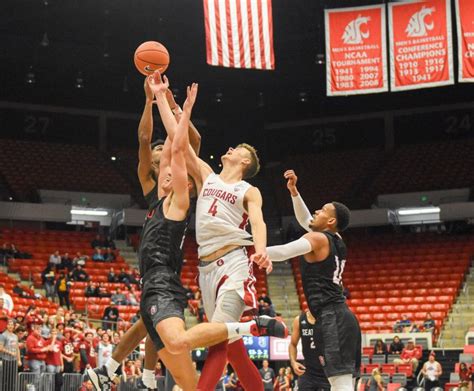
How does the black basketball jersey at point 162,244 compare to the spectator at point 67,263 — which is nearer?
the black basketball jersey at point 162,244

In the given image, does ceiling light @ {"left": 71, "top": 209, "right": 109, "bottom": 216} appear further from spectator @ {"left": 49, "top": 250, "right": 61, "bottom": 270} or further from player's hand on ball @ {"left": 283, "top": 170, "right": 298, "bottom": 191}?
player's hand on ball @ {"left": 283, "top": 170, "right": 298, "bottom": 191}

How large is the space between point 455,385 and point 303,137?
724 inches

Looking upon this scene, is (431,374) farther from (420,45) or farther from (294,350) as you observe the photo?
(294,350)

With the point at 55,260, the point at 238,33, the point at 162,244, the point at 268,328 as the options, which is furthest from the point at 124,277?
the point at 268,328

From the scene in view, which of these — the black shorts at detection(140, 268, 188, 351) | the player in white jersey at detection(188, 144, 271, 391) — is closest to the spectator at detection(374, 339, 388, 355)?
the player in white jersey at detection(188, 144, 271, 391)

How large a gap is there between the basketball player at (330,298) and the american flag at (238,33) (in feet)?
38.4

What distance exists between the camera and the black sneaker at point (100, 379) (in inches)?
303

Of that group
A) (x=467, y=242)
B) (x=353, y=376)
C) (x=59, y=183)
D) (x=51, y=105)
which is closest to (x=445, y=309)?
(x=467, y=242)

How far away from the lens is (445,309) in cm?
2778

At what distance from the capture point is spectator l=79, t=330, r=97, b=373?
17.8m

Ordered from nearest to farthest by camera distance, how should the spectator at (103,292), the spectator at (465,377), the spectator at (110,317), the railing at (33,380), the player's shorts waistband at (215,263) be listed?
the player's shorts waistband at (215,263)
the railing at (33,380)
the spectator at (465,377)
the spectator at (110,317)
the spectator at (103,292)

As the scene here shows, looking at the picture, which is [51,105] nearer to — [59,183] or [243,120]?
[59,183]

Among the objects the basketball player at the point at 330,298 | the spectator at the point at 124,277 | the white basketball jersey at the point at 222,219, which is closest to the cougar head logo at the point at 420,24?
the spectator at the point at 124,277

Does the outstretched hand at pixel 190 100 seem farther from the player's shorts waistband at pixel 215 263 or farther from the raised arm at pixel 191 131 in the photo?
the player's shorts waistband at pixel 215 263
